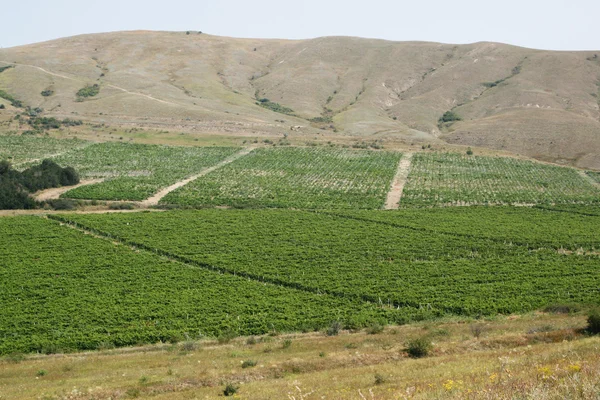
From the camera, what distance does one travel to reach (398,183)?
92.4m

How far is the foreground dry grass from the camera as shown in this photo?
57.6 ft

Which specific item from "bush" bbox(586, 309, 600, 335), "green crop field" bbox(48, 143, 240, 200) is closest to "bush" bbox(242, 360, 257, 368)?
"bush" bbox(586, 309, 600, 335)

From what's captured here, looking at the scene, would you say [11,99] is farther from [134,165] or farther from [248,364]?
[248,364]

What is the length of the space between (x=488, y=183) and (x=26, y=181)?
67.9m

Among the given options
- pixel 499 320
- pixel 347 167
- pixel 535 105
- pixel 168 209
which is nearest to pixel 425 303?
pixel 499 320

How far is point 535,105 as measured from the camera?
179125 mm

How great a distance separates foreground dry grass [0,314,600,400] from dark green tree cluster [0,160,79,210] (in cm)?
4387

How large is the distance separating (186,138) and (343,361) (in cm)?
10825

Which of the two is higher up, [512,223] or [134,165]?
[134,165]

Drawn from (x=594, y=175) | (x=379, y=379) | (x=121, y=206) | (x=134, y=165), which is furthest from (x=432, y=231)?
(x=134, y=165)

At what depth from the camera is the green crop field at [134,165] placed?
273 ft

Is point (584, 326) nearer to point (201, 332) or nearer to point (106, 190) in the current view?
point (201, 332)

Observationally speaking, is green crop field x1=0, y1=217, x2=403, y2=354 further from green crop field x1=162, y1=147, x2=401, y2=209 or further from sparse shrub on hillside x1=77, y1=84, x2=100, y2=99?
sparse shrub on hillside x1=77, y1=84, x2=100, y2=99

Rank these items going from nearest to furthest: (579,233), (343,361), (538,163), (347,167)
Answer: (343,361) → (579,233) → (347,167) → (538,163)
